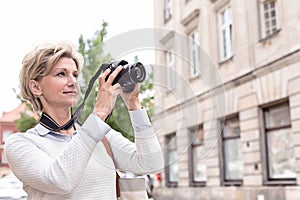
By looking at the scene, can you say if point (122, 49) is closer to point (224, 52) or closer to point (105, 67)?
point (105, 67)

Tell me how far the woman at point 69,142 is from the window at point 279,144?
494cm

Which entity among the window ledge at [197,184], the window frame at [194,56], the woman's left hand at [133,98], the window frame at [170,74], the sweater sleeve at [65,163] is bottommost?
the window ledge at [197,184]

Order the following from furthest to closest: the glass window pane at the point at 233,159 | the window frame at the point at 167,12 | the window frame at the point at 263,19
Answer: the glass window pane at the point at 233,159, the window frame at the point at 263,19, the window frame at the point at 167,12

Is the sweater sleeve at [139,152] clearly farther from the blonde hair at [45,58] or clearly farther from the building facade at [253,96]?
the building facade at [253,96]

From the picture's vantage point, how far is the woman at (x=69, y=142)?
25.7 inches

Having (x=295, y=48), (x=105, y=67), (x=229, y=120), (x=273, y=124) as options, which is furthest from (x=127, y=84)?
(x=229, y=120)

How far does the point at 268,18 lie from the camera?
5992mm

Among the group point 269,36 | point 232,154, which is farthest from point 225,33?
point 232,154

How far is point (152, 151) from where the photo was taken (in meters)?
0.75

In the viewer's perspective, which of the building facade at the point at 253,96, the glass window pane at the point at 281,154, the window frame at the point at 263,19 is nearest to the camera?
the building facade at the point at 253,96

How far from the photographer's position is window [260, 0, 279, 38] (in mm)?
5830

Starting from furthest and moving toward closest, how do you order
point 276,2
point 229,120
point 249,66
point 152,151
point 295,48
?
point 229,120 < point 249,66 < point 276,2 < point 295,48 < point 152,151

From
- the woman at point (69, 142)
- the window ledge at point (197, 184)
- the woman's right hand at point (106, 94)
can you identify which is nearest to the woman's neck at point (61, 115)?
the woman at point (69, 142)

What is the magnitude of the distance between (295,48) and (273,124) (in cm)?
103
